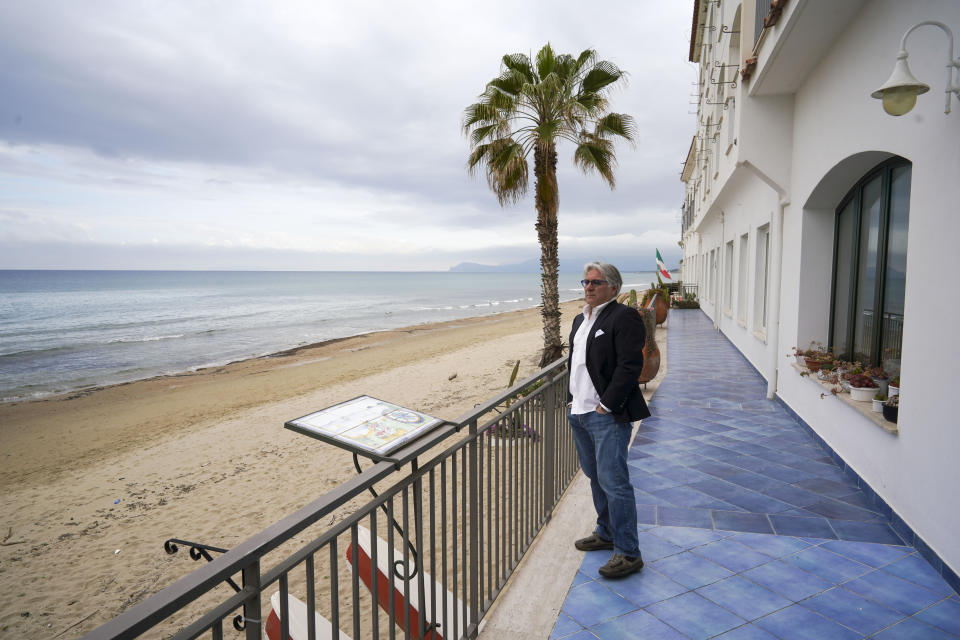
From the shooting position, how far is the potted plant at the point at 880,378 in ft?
13.9

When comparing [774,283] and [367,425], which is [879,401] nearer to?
[774,283]

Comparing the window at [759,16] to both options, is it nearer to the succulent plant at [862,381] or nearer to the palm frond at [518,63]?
the palm frond at [518,63]

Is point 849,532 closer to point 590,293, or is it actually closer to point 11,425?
point 590,293

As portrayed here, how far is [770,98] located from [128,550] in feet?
32.0

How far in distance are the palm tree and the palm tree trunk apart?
0.06ft

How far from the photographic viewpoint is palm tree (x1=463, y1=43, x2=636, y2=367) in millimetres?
9867

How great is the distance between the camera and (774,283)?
7312mm

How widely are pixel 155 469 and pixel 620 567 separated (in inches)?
341

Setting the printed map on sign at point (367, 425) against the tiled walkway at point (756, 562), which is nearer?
the printed map on sign at point (367, 425)

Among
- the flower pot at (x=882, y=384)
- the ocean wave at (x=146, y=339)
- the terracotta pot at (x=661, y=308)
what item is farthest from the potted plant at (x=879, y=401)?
the ocean wave at (x=146, y=339)

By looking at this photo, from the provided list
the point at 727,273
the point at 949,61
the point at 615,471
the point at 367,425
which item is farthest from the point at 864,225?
the point at 727,273

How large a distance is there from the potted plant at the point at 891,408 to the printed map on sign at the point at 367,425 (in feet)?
11.7

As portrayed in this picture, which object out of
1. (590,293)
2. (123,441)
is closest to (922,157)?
(590,293)

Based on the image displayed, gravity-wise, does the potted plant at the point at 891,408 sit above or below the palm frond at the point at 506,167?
below
